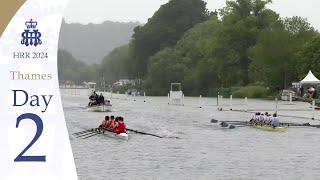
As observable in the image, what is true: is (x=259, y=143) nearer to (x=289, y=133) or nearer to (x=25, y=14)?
(x=289, y=133)

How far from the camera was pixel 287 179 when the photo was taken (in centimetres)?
2162

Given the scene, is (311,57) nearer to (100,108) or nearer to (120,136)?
(100,108)

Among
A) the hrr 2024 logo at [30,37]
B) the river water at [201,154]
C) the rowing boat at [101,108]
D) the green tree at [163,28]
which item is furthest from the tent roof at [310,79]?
the hrr 2024 logo at [30,37]

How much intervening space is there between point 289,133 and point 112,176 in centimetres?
2144

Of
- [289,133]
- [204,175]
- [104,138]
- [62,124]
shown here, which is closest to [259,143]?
[289,133]

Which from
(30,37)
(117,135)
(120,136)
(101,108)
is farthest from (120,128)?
(101,108)

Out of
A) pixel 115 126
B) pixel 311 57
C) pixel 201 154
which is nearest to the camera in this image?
Result: pixel 201 154

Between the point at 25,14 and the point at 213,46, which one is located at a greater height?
the point at 213,46

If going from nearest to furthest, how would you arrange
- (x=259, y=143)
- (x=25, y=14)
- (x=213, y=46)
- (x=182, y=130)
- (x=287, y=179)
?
(x=25, y=14)
(x=287, y=179)
(x=259, y=143)
(x=182, y=130)
(x=213, y=46)

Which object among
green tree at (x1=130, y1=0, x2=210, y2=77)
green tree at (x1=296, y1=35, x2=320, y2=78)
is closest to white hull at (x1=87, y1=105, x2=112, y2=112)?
green tree at (x1=296, y1=35, x2=320, y2=78)
